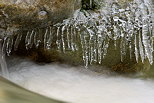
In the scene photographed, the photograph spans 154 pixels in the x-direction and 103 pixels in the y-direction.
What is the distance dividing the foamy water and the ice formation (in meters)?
0.32

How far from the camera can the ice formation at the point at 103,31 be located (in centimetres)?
366

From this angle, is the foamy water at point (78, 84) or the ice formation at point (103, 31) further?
the ice formation at point (103, 31)

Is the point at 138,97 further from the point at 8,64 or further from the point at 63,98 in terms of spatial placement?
the point at 8,64

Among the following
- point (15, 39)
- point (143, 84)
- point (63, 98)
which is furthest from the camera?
point (143, 84)

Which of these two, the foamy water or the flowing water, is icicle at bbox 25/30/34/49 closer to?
the flowing water

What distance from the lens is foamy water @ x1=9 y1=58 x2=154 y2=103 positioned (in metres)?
3.46

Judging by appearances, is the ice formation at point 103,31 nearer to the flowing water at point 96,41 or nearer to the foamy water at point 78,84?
the flowing water at point 96,41

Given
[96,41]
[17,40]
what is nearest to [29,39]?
[17,40]

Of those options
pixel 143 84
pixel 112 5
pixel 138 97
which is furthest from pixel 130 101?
pixel 112 5

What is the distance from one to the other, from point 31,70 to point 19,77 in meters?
0.22

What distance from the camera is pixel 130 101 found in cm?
340

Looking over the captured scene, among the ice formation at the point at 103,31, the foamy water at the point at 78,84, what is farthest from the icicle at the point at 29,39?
the foamy water at the point at 78,84

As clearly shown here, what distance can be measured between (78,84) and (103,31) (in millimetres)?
713

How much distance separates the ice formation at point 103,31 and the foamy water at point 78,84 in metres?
0.32
